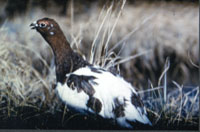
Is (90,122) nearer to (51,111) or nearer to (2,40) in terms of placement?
(51,111)

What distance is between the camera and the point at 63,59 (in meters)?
2.28

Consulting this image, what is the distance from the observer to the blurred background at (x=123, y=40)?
2768mm

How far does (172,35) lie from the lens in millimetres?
3354

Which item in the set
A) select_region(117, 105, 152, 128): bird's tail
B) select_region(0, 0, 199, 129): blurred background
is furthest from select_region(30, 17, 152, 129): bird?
select_region(0, 0, 199, 129): blurred background

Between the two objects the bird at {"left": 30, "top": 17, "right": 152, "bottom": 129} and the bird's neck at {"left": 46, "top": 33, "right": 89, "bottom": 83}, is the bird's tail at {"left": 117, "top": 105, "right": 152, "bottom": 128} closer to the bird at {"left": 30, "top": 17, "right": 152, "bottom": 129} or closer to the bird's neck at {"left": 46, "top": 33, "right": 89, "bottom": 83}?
the bird at {"left": 30, "top": 17, "right": 152, "bottom": 129}

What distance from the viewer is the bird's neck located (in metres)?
2.24

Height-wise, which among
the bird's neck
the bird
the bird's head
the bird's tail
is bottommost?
the bird's tail

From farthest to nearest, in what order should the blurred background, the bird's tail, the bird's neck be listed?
the blurred background, the bird's neck, the bird's tail

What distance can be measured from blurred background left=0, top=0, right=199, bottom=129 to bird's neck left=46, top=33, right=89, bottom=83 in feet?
1.40

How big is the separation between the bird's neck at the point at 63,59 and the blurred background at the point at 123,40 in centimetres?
43

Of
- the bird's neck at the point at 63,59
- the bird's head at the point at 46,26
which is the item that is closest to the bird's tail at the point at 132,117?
the bird's neck at the point at 63,59

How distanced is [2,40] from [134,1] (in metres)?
1.31

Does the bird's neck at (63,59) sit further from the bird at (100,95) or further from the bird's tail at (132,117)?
the bird's tail at (132,117)

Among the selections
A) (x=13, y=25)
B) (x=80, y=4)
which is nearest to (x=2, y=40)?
(x=13, y=25)
